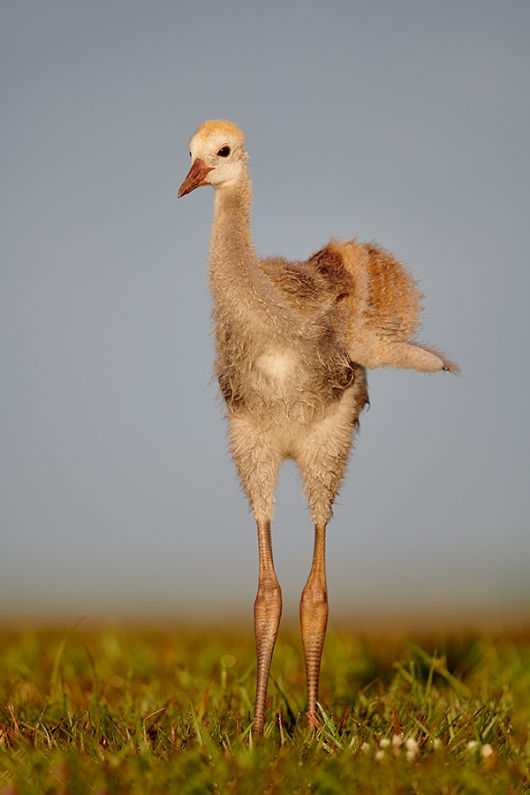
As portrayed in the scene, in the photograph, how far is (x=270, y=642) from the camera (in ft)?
17.3

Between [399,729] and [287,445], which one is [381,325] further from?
[399,729]

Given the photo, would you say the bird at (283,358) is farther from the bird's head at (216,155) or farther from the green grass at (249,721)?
the green grass at (249,721)

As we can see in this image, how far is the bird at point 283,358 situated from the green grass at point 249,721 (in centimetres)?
57

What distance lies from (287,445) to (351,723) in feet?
5.56

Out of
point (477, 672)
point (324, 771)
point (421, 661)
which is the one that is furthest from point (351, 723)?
point (477, 672)

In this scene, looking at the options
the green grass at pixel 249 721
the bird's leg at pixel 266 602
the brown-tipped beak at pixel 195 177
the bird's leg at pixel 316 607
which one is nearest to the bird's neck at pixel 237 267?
the brown-tipped beak at pixel 195 177

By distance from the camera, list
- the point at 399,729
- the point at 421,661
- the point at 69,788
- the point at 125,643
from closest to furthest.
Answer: the point at 69,788 → the point at 399,729 → the point at 421,661 → the point at 125,643

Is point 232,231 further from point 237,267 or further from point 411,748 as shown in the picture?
point 411,748

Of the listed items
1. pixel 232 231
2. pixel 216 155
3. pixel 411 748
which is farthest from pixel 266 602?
pixel 216 155

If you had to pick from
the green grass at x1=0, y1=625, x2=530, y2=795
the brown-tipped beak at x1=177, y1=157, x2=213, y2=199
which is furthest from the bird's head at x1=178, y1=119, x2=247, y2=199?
the green grass at x1=0, y1=625, x2=530, y2=795

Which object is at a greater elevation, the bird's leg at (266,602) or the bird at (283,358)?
the bird at (283,358)

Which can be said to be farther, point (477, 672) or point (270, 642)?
point (477, 672)

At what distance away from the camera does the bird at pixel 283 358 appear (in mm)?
5090

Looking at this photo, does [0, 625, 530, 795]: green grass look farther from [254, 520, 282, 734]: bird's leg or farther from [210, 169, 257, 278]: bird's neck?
[210, 169, 257, 278]: bird's neck
